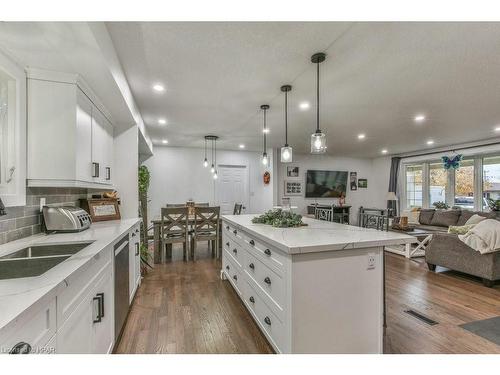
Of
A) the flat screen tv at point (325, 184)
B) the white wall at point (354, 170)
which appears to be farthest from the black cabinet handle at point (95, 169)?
the flat screen tv at point (325, 184)

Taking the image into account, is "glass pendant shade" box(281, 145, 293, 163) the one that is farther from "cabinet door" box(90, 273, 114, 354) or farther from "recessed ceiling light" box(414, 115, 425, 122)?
"recessed ceiling light" box(414, 115, 425, 122)

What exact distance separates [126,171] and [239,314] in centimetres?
231

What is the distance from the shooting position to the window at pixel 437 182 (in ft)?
21.7

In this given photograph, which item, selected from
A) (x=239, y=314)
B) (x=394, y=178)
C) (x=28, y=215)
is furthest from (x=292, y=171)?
(x=28, y=215)

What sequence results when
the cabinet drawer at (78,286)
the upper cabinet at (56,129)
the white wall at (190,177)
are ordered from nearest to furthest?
the cabinet drawer at (78,286)
the upper cabinet at (56,129)
the white wall at (190,177)

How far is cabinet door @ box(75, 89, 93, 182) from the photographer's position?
192cm

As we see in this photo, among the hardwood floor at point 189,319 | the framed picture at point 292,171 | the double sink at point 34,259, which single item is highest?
the framed picture at point 292,171

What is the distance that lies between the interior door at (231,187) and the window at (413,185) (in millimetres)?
5090

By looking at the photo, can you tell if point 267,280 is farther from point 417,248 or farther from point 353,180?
point 353,180

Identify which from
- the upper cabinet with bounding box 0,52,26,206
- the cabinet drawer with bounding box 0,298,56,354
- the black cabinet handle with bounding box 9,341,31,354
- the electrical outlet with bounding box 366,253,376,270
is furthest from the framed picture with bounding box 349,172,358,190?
the black cabinet handle with bounding box 9,341,31,354

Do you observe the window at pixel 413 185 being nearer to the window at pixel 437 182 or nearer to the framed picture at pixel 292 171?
the window at pixel 437 182

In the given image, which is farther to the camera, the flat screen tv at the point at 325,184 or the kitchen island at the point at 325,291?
the flat screen tv at the point at 325,184

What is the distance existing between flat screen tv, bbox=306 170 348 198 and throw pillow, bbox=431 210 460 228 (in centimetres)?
275

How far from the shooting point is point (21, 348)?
0.74 m
